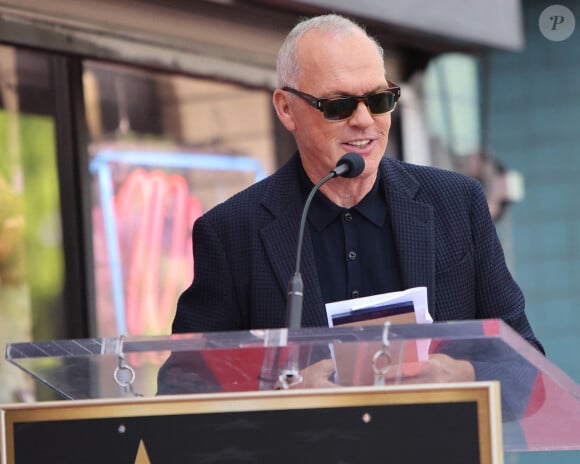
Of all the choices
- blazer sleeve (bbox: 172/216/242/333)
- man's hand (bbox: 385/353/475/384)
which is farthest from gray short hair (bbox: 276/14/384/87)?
man's hand (bbox: 385/353/475/384)

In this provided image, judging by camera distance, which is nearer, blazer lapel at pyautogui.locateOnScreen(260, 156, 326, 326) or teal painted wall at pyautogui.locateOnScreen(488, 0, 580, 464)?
blazer lapel at pyautogui.locateOnScreen(260, 156, 326, 326)

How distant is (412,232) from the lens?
3553 millimetres

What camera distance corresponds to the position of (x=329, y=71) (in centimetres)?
354

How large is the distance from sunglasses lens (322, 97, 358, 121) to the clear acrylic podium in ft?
3.56

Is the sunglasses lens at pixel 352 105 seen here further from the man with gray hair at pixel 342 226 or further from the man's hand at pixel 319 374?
the man's hand at pixel 319 374

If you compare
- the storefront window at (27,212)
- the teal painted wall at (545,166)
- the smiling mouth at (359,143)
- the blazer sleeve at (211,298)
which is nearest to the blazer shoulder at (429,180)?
the smiling mouth at (359,143)

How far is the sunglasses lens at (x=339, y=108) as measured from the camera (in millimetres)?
3434

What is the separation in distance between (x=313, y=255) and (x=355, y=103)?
43 centimetres

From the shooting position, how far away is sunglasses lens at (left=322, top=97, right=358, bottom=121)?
11.3ft

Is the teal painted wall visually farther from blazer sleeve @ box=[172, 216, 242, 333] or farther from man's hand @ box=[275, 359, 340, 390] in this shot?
man's hand @ box=[275, 359, 340, 390]

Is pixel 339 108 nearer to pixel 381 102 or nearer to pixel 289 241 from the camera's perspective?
pixel 381 102

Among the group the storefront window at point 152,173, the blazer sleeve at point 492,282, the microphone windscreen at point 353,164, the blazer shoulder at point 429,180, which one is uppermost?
the storefront window at point 152,173

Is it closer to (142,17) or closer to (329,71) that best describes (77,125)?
(142,17)

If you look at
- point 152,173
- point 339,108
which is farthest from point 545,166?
point 339,108
